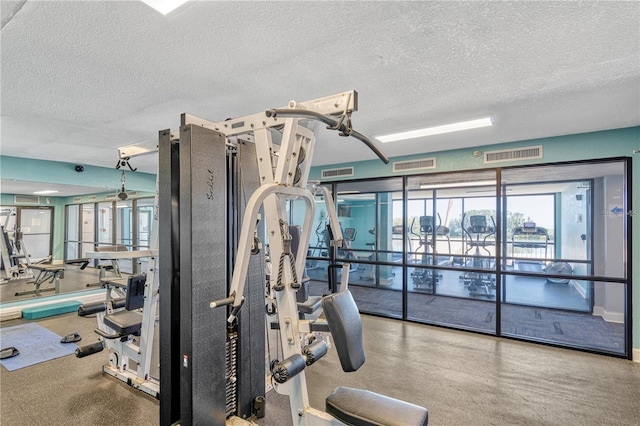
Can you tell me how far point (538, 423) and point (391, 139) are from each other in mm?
2886

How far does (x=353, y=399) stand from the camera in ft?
5.22

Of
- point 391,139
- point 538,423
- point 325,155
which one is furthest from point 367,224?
point 538,423

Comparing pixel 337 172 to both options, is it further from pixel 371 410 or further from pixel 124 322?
pixel 371 410

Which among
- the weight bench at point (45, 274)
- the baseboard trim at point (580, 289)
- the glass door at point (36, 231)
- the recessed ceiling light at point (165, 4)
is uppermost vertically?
the recessed ceiling light at point (165, 4)

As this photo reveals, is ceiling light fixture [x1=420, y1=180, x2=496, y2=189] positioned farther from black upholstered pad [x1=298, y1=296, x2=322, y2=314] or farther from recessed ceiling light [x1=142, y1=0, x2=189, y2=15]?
recessed ceiling light [x1=142, y1=0, x2=189, y2=15]

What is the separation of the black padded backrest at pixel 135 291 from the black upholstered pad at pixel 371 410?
1971 millimetres

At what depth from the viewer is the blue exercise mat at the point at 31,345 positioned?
3158 millimetres

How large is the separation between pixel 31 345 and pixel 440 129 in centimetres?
512

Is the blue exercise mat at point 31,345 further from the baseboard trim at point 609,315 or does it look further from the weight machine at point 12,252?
the baseboard trim at point 609,315

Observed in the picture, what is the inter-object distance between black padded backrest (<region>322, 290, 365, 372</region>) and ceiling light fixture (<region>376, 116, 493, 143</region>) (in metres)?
2.42

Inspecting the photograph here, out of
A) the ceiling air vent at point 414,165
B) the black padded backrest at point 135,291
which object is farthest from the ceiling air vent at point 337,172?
the black padded backrest at point 135,291

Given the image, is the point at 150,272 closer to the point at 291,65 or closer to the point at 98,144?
the point at 291,65

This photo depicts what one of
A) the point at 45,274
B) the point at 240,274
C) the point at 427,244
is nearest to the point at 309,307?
the point at 240,274

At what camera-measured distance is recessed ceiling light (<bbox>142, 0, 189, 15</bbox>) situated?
1396 millimetres
